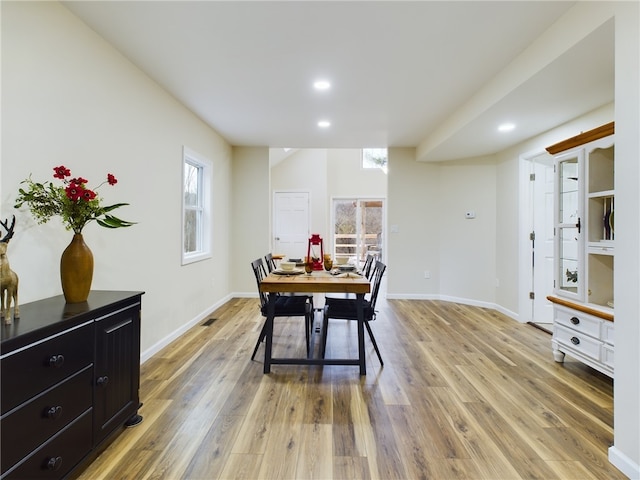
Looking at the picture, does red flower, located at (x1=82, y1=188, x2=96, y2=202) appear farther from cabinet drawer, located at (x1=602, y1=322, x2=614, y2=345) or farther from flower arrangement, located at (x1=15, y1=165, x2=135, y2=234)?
cabinet drawer, located at (x1=602, y1=322, x2=614, y2=345)

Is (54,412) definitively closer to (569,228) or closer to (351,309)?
(351,309)

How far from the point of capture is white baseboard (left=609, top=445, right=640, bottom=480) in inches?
57.1

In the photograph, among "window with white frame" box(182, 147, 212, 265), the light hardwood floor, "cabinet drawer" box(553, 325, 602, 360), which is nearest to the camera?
the light hardwood floor

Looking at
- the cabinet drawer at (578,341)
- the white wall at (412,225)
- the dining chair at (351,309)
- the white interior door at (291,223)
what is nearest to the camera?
the cabinet drawer at (578,341)

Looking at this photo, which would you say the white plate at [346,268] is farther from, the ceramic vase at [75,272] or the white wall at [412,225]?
the white wall at [412,225]

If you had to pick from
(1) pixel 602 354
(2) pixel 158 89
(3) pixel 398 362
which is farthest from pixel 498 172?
(2) pixel 158 89

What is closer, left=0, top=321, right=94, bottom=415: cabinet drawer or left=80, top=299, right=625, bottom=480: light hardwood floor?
left=0, top=321, right=94, bottom=415: cabinet drawer

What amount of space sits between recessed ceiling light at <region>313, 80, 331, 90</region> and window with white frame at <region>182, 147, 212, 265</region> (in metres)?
1.72

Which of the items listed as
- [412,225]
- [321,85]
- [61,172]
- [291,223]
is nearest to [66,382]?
[61,172]

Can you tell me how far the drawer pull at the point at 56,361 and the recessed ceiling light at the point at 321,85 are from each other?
2.71 meters

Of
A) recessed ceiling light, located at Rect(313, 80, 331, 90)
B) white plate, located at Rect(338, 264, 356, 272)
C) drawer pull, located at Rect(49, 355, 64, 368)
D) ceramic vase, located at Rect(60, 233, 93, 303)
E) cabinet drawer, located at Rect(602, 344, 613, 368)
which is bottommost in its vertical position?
cabinet drawer, located at Rect(602, 344, 613, 368)

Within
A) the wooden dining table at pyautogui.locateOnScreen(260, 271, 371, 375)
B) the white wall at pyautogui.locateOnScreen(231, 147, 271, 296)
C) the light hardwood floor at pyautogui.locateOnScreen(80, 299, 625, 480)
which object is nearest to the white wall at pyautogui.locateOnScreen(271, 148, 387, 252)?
the white wall at pyautogui.locateOnScreen(231, 147, 271, 296)

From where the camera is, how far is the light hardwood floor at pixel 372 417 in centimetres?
155

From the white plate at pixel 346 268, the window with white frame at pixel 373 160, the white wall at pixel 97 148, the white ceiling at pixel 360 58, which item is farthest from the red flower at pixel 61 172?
the window with white frame at pixel 373 160
